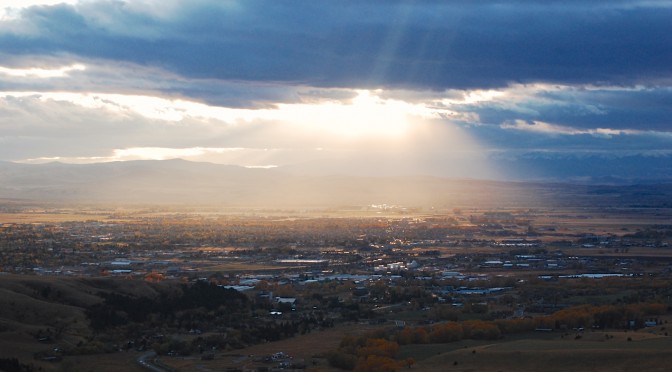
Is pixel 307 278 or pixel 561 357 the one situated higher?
pixel 307 278

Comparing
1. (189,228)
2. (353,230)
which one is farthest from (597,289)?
(189,228)

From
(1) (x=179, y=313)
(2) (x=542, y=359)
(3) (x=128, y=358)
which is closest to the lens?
(2) (x=542, y=359)

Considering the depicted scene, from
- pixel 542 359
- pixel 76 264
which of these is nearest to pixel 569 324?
→ pixel 542 359

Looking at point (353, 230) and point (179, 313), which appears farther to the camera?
point (353, 230)

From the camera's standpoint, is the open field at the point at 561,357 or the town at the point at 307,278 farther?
the town at the point at 307,278

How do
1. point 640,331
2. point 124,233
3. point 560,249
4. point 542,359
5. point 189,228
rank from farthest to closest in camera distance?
point 189,228 → point 124,233 → point 560,249 → point 640,331 → point 542,359

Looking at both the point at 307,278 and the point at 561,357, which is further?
the point at 307,278

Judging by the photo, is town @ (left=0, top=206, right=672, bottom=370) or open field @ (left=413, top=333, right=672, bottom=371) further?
town @ (left=0, top=206, right=672, bottom=370)

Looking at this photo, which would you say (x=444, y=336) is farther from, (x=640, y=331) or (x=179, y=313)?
(x=179, y=313)

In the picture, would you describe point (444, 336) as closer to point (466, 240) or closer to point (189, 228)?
point (466, 240)
